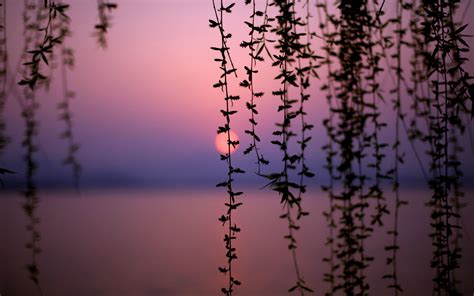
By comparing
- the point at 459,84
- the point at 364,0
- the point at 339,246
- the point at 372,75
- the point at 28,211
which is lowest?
the point at 339,246

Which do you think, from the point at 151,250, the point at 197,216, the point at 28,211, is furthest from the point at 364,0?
the point at 197,216

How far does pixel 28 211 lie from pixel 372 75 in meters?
1.29

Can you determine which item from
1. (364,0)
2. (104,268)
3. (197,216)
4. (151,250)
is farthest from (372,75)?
(197,216)

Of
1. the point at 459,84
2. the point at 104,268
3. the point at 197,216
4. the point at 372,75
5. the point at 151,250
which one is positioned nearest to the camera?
the point at 459,84

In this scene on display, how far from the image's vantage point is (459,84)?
63.7 inches

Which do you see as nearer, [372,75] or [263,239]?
[372,75]

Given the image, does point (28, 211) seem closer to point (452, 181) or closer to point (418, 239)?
point (452, 181)

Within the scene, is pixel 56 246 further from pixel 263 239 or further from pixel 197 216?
pixel 197 216

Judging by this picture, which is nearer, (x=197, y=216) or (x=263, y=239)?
(x=263, y=239)

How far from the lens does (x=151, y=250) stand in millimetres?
12148

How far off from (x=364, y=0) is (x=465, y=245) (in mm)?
9474

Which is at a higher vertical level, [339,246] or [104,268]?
[339,246]

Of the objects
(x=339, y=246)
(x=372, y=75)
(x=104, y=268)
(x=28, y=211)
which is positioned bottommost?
(x=104, y=268)

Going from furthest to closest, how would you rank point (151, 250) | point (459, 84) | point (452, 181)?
point (151, 250), point (452, 181), point (459, 84)
